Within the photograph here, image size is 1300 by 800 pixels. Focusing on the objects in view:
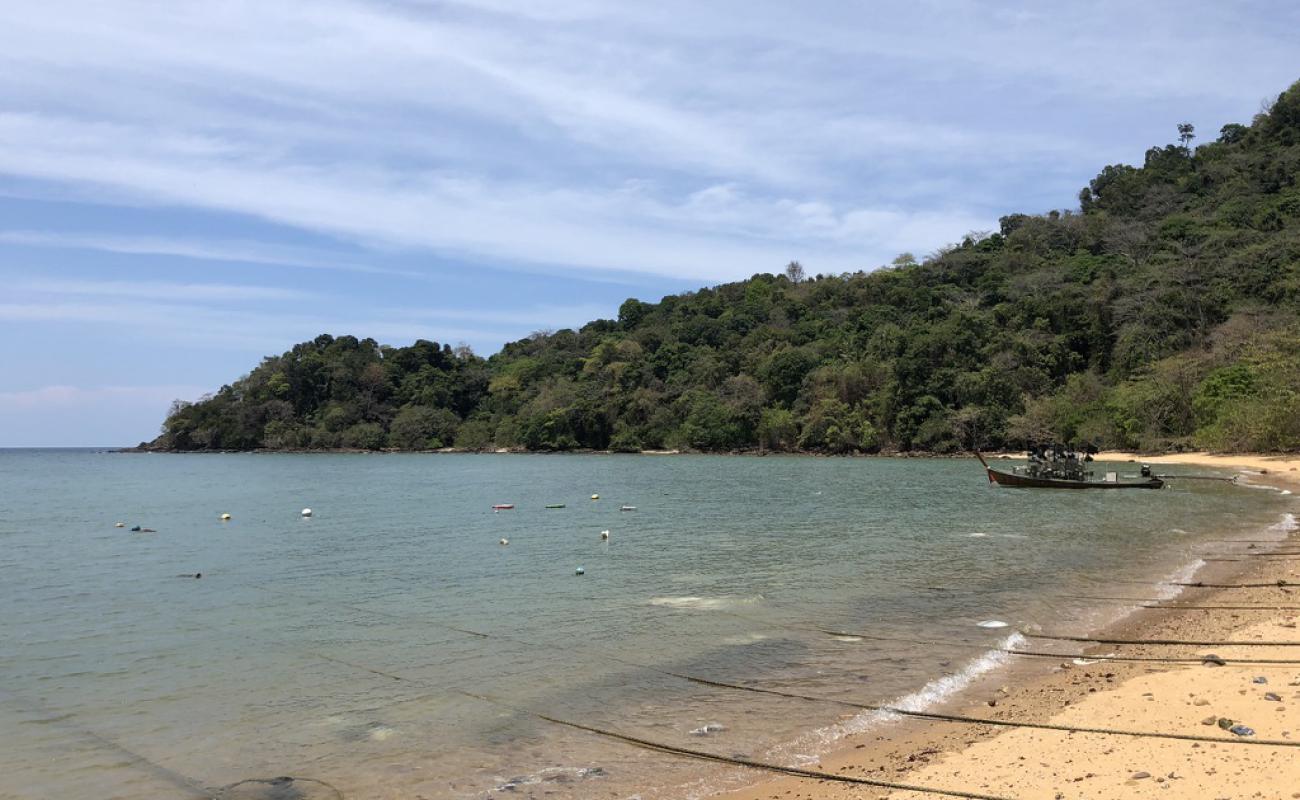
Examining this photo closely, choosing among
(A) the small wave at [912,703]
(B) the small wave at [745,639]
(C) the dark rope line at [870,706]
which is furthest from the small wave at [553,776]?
(B) the small wave at [745,639]

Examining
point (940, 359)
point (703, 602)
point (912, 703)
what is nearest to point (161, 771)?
point (912, 703)

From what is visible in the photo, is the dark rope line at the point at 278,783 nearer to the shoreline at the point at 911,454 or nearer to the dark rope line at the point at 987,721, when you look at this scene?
the dark rope line at the point at 987,721

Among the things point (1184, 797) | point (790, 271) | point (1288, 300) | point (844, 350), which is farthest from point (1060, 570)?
A: point (790, 271)

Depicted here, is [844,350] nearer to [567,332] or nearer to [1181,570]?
[567,332]

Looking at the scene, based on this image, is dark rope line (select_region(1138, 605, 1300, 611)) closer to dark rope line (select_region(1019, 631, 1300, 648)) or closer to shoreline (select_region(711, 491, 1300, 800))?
shoreline (select_region(711, 491, 1300, 800))

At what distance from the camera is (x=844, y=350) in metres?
98.7

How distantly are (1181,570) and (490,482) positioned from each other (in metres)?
46.5

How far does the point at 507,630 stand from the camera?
1407 centimetres

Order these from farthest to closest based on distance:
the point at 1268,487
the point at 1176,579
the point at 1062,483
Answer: the point at 1062,483, the point at 1268,487, the point at 1176,579

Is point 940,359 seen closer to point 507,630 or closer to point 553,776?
point 507,630

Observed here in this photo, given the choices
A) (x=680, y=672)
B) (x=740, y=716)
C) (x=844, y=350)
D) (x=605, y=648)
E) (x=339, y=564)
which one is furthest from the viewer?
(x=844, y=350)

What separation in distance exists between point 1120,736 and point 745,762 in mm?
3452

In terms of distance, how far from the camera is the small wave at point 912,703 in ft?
27.7

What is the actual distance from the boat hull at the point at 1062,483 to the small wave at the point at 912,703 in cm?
3034
